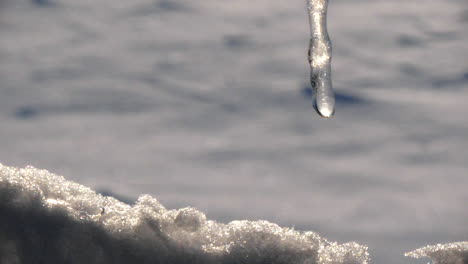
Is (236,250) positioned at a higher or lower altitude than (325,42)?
higher

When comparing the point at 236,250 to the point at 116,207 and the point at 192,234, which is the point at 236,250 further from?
the point at 116,207

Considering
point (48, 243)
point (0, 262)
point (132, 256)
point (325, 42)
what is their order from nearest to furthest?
point (325, 42)
point (0, 262)
point (48, 243)
point (132, 256)

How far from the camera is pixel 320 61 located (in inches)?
665

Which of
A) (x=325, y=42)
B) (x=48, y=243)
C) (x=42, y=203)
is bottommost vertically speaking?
(x=325, y=42)

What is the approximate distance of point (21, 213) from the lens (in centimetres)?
3597

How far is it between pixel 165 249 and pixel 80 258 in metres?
5.13

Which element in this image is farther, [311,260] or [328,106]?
[311,260]

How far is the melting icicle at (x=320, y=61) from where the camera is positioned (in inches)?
603

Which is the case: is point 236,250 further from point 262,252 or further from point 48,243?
point 48,243

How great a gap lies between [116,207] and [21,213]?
6436 mm

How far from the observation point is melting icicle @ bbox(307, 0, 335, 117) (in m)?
15.3

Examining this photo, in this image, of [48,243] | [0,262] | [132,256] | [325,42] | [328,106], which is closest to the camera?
[328,106]

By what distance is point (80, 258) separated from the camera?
35.6m

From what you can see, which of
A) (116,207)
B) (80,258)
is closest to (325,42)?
(80,258)
